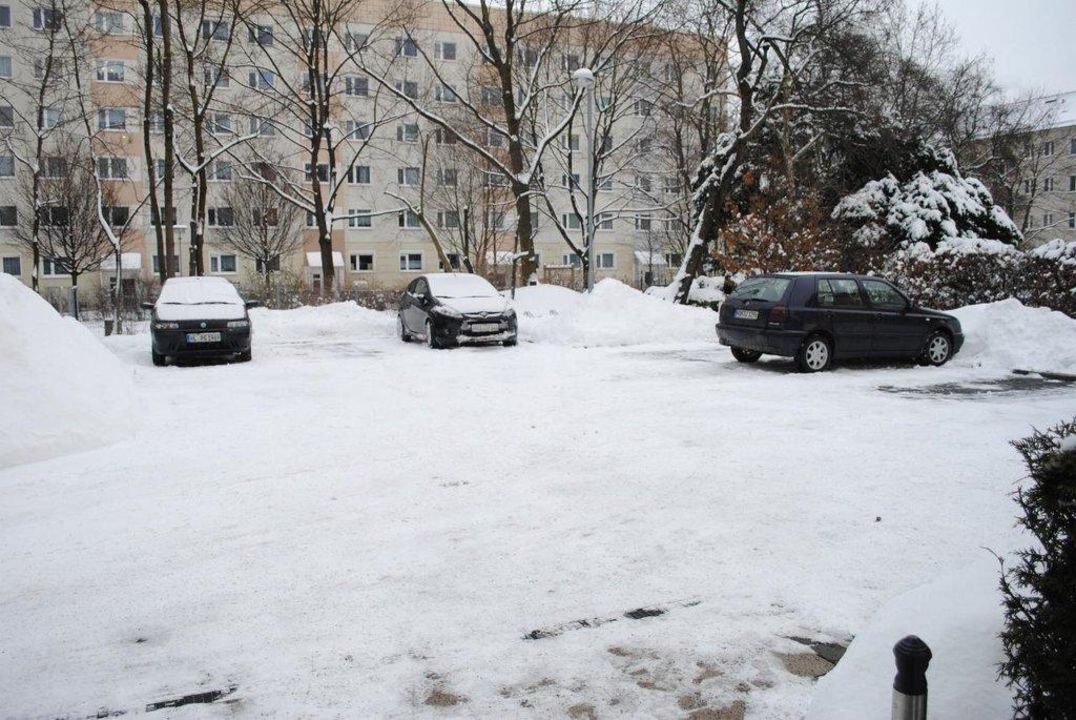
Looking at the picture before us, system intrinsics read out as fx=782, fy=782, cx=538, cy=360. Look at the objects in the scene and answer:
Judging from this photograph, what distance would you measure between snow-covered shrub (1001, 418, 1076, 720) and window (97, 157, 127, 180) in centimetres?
4415

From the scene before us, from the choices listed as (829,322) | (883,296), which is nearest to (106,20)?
(829,322)

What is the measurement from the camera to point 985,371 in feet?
42.4

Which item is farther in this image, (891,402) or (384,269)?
(384,269)

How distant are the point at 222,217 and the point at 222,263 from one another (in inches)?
146

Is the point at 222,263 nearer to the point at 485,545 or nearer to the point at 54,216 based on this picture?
the point at 54,216

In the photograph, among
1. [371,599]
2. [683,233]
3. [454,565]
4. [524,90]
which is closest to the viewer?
[371,599]

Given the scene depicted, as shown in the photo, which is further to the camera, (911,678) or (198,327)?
(198,327)

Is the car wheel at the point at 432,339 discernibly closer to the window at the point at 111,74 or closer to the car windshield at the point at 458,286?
the car windshield at the point at 458,286

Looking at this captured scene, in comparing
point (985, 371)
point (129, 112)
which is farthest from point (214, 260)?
point (985, 371)

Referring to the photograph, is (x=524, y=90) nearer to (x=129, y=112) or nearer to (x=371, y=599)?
(x=129, y=112)

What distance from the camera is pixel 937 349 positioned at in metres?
13.6

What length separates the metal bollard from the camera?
82.9 inches

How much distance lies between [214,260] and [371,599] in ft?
171

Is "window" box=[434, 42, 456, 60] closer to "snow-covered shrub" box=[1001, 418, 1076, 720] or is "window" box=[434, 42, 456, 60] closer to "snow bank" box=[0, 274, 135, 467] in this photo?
"snow bank" box=[0, 274, 135, 467]
